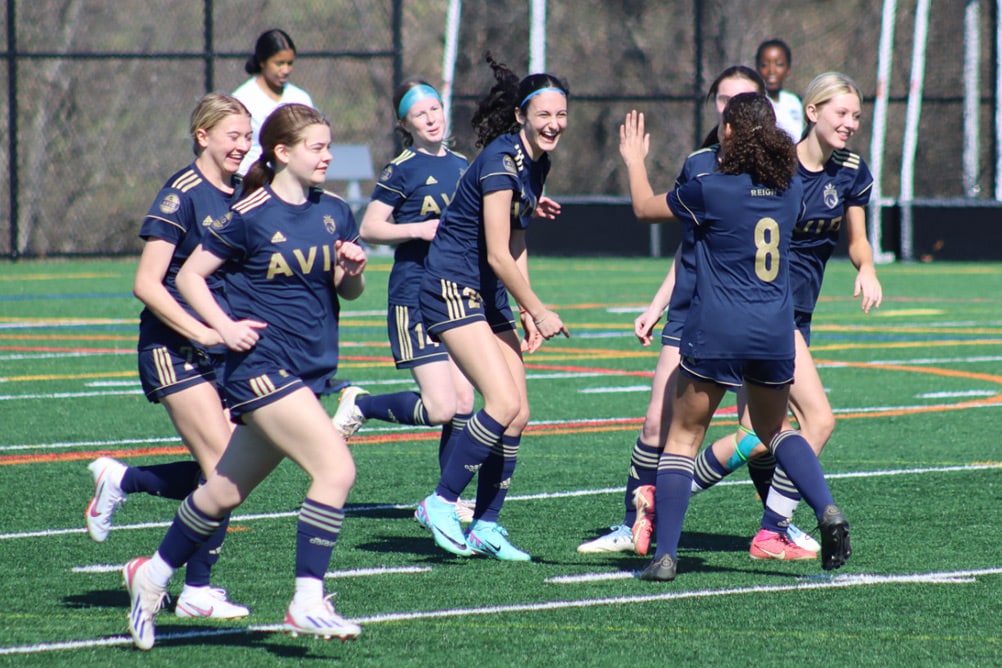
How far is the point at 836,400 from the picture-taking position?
481 inches

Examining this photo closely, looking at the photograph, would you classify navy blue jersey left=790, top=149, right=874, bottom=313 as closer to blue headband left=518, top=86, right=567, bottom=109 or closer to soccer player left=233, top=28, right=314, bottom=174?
blue headband left=518, top=86, right=567, bottom=109

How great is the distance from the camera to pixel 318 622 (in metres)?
5.47

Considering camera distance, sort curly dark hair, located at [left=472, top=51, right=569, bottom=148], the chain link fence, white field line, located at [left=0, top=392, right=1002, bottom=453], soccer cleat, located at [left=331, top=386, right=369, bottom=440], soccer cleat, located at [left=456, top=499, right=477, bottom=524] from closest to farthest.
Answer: curly dark hair, located at [left=472, top=51, right=569, bottom=148], soccer cleat, located at [left=456, top=499, right=477, bottom=524], soccer cleat, located at [left=331, top=386, right=369, bottom=440], white field line, located at [left=0, top=392, right=1002, bottom=453], the chain link fence

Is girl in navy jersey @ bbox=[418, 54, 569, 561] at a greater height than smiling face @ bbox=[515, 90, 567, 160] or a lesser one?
lesser

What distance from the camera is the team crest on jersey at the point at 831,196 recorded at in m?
7.23

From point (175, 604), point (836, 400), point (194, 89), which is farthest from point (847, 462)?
point (194, 89)

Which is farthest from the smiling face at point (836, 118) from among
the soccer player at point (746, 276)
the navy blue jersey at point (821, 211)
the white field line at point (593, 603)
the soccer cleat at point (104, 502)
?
the soccer cleat at point (104, 502)

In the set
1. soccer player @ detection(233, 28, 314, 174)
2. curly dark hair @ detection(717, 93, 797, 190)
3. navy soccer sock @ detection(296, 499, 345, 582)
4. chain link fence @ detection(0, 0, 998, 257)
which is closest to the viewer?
navy soccer sock @ detection(296, 499, 345, 582)

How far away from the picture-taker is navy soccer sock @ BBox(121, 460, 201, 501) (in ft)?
22.2

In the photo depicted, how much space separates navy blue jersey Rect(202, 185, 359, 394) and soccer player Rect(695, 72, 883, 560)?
86.9 inches

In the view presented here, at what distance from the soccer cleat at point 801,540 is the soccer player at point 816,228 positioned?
0.03 m

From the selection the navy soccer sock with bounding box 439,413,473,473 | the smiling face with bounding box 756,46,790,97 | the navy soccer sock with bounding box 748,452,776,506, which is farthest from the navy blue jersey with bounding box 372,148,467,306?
the smiling face with bounding box 756,46,790,97

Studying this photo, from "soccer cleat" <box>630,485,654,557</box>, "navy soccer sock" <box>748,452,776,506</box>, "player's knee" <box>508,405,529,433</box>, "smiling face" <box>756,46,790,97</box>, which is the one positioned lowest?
"soccer cleat" <box>630,485,654,557</box>

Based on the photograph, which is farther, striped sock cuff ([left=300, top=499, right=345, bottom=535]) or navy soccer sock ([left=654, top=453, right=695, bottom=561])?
navy soccer sock ([left=654, top=453, right=695, bottom=561])
